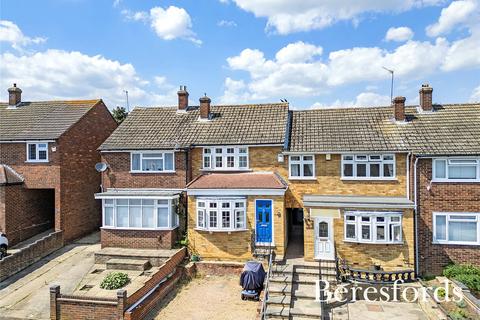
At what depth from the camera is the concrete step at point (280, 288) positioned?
12858mm

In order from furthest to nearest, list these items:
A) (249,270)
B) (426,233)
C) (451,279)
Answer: (426,233)
(451,279)
(249,270)

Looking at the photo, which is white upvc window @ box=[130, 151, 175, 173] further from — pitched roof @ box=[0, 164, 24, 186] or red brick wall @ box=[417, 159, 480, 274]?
red brick wall @ box=[417, 159, 480, 274]

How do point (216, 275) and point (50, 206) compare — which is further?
point (50, 206)

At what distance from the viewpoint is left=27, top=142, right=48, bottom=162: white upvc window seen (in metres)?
19.3

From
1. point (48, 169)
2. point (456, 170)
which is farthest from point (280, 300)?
point (48, 169)

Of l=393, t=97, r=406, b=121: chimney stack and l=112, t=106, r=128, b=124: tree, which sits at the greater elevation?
l=112, t=106, r=128, b=124: tree

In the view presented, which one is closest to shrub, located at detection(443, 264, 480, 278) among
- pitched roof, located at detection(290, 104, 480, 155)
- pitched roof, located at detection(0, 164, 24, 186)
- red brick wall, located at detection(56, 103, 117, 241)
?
pitched roof, located at detection(290, 104, 480, 155)

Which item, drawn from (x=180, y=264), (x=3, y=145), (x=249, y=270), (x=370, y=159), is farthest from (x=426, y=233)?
(x=3, y=145)

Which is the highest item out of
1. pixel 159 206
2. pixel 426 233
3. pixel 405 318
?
→ pixel 159 206

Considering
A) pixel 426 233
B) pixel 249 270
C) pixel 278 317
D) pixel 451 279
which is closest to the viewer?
pixel 278 317

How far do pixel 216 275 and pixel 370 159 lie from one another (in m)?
9.20

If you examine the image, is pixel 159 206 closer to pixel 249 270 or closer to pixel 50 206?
pixel 249 270

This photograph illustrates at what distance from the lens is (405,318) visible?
11.8 m

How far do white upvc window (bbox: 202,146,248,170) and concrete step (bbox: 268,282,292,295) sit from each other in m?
6.45
